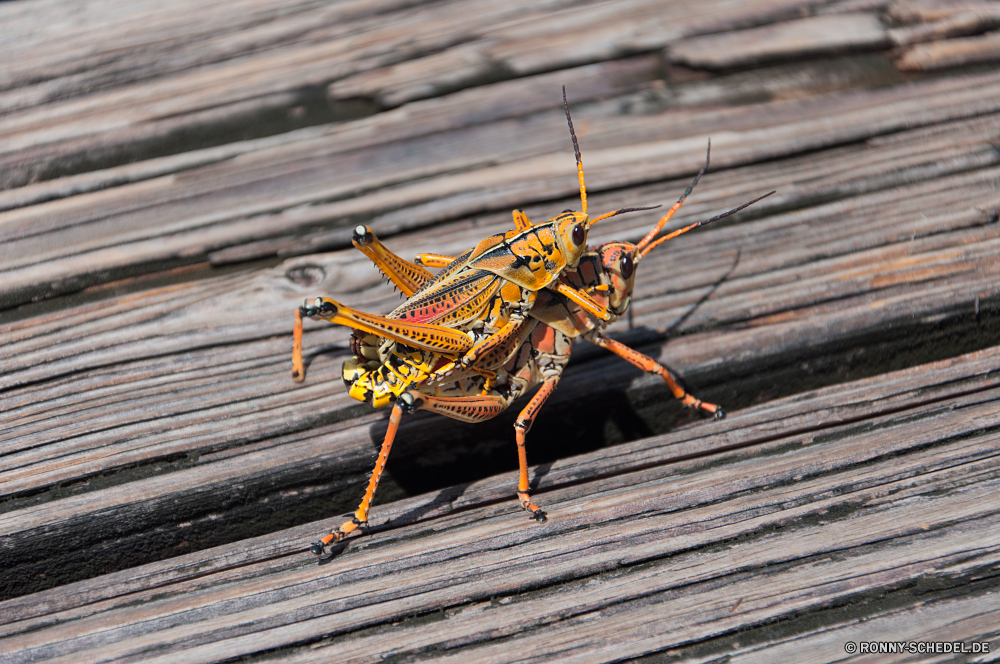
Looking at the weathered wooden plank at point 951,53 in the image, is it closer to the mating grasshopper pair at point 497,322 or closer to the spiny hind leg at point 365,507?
the mating grasshopper pair at point 497,322

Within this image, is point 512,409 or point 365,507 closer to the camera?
point 365,507

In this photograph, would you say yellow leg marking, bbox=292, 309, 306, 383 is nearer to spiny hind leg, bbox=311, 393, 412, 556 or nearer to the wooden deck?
the wooden deck

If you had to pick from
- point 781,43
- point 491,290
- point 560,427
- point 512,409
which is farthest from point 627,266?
point 781,43

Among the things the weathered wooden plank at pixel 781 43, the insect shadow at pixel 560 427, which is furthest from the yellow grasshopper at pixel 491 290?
the weathered wooden plank at pixel 781 43

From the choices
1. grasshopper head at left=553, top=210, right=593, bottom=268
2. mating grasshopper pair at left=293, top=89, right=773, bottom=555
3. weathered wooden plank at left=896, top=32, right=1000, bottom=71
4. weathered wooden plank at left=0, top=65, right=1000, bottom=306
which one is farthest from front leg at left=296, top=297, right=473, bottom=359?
weathered wooden plank at left=896, top=32, right=1000, bottom=71

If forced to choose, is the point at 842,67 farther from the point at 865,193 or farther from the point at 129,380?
the point at 129,380

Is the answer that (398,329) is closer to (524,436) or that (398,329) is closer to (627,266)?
(524,436)

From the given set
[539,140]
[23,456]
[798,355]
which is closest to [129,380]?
[23,456]
